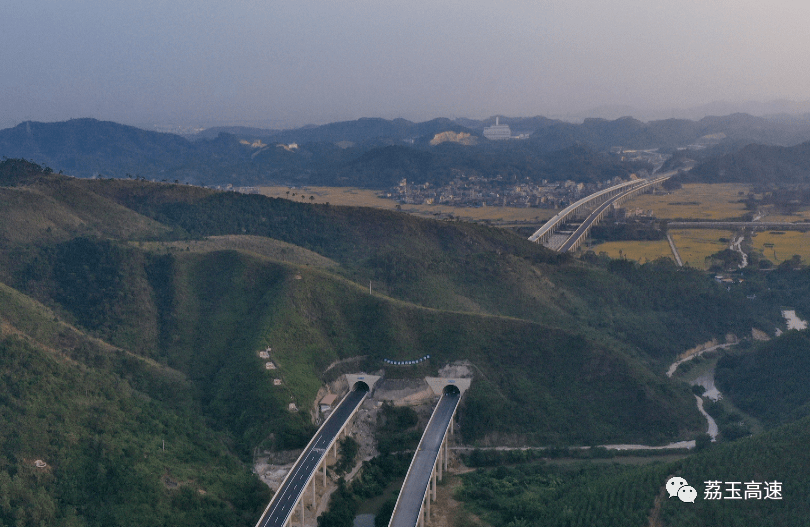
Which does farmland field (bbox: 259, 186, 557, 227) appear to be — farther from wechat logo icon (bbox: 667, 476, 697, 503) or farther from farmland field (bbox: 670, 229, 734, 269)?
wechat logo icon (bbox: 667, 476, 697, 503)

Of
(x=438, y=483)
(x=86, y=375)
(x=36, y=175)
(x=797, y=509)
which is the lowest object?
(x=438, y=483)

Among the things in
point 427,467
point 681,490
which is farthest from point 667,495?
point 427,467

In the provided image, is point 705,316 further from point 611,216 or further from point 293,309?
point 611,216

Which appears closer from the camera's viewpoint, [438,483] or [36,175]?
[438,483]

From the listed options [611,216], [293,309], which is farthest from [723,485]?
[611,216]

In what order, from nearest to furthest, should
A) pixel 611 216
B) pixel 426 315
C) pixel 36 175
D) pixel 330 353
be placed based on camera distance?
pixel 330 353 < pixel 426 315 < pixel 36 175 < pixel 611 216

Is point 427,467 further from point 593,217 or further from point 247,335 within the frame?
point 593,217

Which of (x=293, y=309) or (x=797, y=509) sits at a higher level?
(x=293, y=309)
